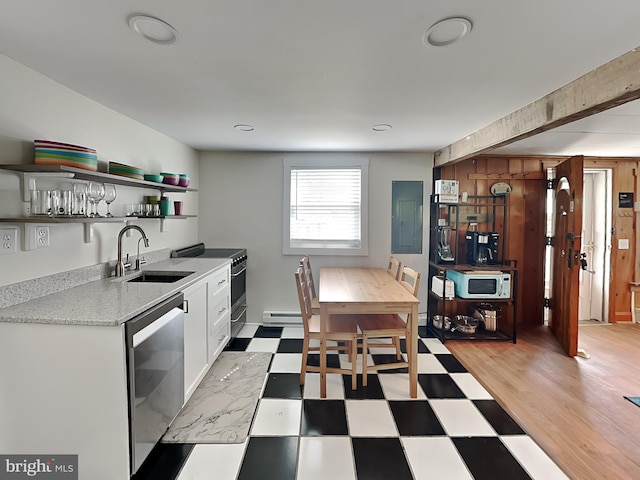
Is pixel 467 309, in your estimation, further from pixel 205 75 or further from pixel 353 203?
pixel 205 75

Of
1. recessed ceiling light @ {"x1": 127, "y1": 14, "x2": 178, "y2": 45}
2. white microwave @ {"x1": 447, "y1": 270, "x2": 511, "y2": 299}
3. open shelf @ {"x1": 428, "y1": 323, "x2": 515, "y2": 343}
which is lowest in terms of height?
open shelf @ {"x1": 428, "y1": 323, "x2": 515, "y2": 343}

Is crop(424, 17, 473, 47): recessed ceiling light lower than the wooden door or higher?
higher

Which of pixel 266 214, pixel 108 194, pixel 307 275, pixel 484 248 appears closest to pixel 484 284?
pixel 484 248

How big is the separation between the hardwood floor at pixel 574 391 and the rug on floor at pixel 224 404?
72.5 inches

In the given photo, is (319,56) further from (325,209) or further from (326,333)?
(325,209)

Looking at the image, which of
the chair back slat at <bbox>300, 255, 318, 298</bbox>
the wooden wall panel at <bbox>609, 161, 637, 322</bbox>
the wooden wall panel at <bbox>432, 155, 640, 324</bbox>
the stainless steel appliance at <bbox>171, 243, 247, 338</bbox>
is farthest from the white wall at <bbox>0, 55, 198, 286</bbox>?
the wooden wall panel at <bbox>609, 161, 637, 322</bbox>

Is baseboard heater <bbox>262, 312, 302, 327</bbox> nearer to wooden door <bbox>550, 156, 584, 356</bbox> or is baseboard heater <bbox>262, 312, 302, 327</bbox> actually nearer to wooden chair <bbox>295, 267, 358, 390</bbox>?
wooden chair <bbox>295, 267, 358, 390</bbox>

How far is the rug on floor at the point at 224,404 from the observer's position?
2025mm

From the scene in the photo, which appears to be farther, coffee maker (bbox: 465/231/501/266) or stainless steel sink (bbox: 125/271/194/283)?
coffee maker (bbox: 465/231/501/266)

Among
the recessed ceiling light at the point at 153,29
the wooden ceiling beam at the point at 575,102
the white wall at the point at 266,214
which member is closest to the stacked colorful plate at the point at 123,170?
the recessed ceiling light at the point at 153,29

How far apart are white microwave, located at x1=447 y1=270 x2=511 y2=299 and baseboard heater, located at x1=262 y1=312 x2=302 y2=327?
1912mm

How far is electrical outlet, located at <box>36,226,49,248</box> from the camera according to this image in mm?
1773

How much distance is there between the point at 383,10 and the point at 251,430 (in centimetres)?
232

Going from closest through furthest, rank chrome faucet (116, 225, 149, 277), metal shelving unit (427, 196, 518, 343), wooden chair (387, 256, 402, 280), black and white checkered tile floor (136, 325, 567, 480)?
black and white checkered tile floor (136, 325, 567, 480) → chrome faucet (116, 225, 149, 277) → wooden chair (387, 256, 402, 280) → metal shelving unit (427, 196, 518, 343)
